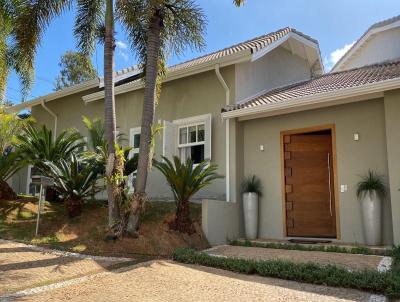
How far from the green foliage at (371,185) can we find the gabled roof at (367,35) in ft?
29.6

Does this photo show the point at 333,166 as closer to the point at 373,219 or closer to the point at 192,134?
the point at 373,219

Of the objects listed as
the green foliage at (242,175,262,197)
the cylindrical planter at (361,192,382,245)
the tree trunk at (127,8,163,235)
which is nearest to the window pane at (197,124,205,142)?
the green foliage at (242,175,262,197)

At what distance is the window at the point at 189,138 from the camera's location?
12320 millimetres

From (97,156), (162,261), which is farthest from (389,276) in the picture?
(97,156)

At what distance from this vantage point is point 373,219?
29.3ft

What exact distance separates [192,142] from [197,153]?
16.3 inches

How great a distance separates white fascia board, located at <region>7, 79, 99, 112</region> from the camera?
53.9 ft

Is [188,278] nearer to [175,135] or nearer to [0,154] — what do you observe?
[175,135]

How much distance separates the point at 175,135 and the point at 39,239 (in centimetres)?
551

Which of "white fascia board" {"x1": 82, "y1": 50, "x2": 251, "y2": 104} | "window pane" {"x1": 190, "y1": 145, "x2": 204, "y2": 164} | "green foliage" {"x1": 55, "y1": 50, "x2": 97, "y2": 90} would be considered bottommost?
"window pane" {"x1": 190, "y1": 145, "x2": 204, "y2": 164}

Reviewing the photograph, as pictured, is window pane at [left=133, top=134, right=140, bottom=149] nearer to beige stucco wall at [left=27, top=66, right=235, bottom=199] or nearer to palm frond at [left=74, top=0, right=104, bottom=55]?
beige stucco wall at [left=27, top=66, right=235, bottom=199]

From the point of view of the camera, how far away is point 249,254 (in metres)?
8.50

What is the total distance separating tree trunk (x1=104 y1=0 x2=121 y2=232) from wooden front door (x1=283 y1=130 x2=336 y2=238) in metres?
4.63

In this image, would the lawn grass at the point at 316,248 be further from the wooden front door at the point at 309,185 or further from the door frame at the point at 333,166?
the wooden front door at the point at 309,185
